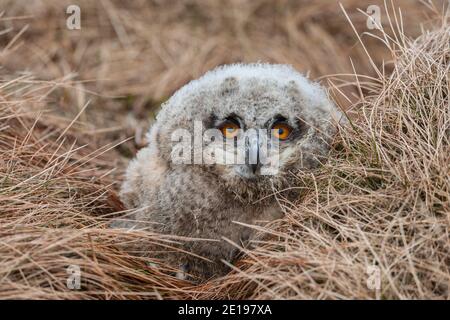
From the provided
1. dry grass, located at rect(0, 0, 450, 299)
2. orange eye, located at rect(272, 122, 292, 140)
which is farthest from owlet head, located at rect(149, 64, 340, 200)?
dry grass, located at rect(0, 0, 450, 299)

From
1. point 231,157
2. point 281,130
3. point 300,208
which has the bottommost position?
point 300,208

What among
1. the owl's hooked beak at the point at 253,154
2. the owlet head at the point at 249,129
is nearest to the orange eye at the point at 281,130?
the owlet head at the point at 249,129

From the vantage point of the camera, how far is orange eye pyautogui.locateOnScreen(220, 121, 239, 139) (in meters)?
3.94

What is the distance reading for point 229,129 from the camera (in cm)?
396

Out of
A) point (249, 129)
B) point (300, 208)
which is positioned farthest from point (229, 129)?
point (300, 208)

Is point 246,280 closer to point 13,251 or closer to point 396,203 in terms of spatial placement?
point 396,203

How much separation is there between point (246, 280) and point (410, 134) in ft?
4.09

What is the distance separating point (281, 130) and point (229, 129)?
31cm

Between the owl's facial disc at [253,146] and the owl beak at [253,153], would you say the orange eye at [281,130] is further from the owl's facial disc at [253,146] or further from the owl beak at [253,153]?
the owl beak at [253,153]

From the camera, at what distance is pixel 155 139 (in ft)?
14.4

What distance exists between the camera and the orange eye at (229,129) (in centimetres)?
394

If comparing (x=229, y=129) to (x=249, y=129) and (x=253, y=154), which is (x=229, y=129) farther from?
(x=253, y=154)

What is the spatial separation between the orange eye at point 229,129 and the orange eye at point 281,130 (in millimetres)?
226
